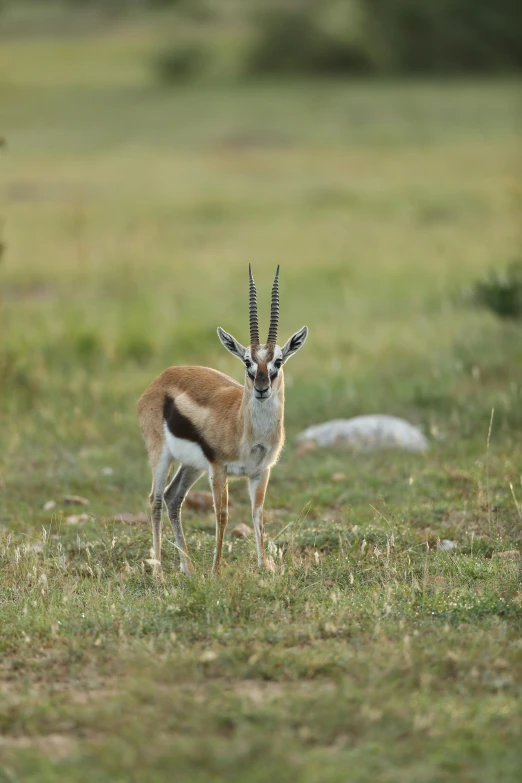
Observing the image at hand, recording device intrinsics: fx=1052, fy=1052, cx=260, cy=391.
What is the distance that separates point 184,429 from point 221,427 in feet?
0.82

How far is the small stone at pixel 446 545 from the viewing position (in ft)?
22.3

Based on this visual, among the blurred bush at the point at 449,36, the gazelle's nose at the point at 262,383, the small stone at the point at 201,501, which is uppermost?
the blurred bush at the point at 449,36

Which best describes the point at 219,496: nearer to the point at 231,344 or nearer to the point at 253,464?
the point at 253,464

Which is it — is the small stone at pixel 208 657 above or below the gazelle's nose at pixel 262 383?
below

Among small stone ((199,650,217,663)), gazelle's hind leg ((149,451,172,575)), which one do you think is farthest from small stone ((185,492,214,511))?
small stone ((199,650,217,663))

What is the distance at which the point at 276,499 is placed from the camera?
828 centimetres

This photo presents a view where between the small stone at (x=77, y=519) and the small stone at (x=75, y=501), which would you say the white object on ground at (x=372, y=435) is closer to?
the small stone at (x=75, y=501)

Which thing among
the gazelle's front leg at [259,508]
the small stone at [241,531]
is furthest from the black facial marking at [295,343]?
the small stone at [241,531]

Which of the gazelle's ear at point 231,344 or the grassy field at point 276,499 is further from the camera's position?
the gazelle's ear at point 231,344

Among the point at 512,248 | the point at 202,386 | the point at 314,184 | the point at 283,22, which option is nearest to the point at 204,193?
the point at 314,184

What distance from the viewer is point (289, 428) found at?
10102 mm

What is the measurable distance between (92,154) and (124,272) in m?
12.3

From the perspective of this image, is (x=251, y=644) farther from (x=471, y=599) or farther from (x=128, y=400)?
(x=128, y=400)

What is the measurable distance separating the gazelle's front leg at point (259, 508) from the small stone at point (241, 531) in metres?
0.78
